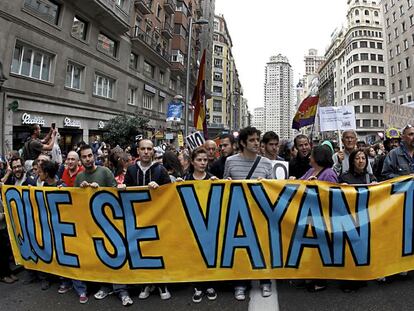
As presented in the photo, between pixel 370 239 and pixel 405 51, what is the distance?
49.8 meters

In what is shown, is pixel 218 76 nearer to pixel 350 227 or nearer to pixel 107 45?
pixel 107 45

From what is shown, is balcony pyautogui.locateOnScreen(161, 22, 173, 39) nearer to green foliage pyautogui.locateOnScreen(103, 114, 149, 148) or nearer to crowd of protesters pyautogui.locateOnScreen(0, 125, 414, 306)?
green foliage pyautogui.locateOnScreen(103, 114, 149, 148)

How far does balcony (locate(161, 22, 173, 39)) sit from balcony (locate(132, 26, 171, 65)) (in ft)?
5.47

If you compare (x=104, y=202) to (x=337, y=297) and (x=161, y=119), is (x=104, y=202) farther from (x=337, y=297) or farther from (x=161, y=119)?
(x=161, y=119)

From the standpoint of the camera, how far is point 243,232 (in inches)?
137

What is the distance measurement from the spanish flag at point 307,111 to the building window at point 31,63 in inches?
500

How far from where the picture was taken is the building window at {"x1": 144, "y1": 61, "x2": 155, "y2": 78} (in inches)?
1120

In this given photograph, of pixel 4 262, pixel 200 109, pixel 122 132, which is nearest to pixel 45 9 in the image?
pixel 122 132

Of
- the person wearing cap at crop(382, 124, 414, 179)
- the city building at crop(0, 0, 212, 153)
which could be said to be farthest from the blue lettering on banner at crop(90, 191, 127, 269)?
the city building at crop(0, 0, 212, 153)

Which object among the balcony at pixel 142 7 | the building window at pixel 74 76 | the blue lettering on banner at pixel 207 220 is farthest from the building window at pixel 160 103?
the blue lettering on banner at pixel 207 220

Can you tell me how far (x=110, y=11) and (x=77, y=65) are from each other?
15.1 ft

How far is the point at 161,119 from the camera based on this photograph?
3170 centimetres

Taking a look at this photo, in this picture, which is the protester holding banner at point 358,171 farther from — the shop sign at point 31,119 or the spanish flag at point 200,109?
the shop sign at point 31,119

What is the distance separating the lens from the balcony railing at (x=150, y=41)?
2520cm
